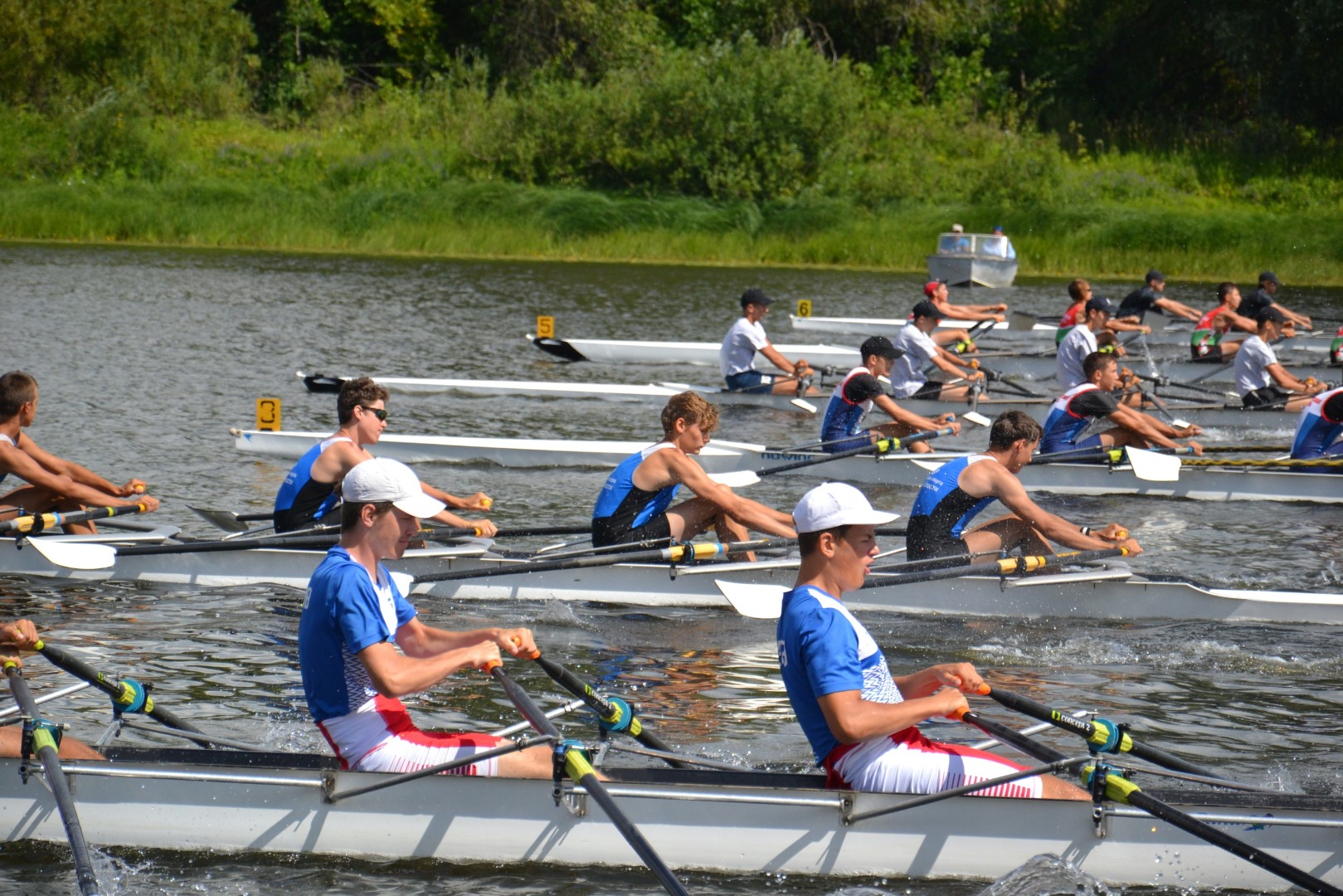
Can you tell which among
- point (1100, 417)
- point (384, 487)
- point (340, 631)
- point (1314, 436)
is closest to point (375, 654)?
point (340, 631)

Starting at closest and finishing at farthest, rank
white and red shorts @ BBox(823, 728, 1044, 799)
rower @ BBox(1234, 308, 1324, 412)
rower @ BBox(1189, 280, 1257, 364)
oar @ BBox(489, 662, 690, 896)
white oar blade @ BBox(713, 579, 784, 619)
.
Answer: oar @ BBox(489, 662, 690, 896), white and red shorts @ BBox(823, 728, 1044, 799), white oar blade @ BBox(713, 579, 784, 619), rower @ BBox(1234, 308, 1324, 412), rower @ BBox(1189, 280, 1257, 364)

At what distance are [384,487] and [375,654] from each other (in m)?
0.58

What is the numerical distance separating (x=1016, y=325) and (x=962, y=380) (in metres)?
8.04

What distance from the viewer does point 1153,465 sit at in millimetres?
12008

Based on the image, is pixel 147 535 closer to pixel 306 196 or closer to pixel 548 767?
→ pixel 548 767

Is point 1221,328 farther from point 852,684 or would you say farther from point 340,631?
point 340,631

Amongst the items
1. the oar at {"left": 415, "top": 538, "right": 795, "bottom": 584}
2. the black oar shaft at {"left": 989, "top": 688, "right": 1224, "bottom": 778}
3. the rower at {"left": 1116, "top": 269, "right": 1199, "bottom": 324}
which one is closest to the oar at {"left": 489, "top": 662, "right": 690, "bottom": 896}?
the black oar shaft at {"left": 989, "top": 688, "right": 1224, "bottom": 778}

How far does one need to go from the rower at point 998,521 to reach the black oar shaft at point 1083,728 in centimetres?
291

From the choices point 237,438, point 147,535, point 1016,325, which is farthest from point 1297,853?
point 1016,325

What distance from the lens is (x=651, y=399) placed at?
57.3 ft

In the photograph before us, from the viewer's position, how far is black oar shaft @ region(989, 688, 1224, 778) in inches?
212

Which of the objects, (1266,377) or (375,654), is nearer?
(375,654)

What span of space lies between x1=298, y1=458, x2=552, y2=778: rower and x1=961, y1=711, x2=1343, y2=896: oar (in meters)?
1.77

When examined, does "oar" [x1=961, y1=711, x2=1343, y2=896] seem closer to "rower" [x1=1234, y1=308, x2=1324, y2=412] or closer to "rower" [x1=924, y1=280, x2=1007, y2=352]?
"rower" [x1=1234, y1=308, x2=1324, y2=412]
